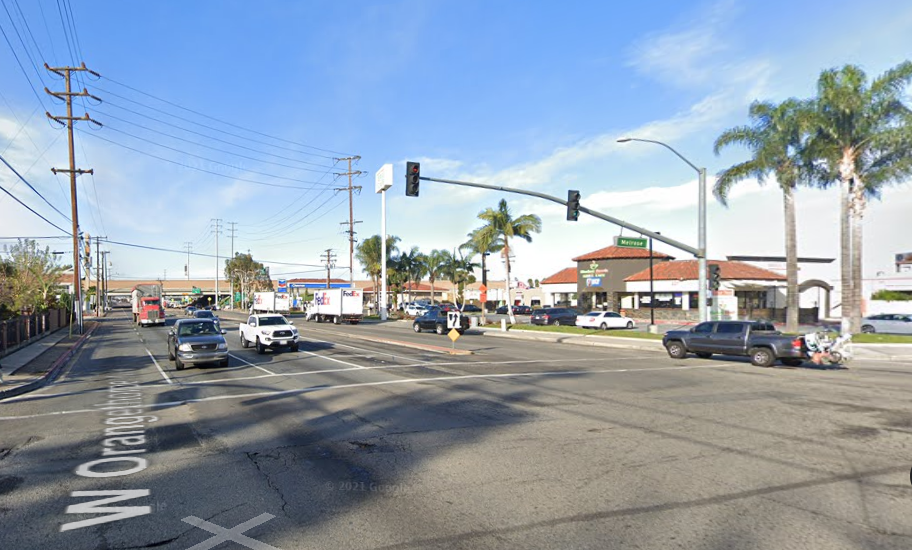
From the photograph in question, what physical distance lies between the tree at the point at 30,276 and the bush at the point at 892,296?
62271 millimetres

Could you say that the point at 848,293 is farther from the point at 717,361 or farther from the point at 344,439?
→ the point at 344,439

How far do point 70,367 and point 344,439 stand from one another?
656 inches

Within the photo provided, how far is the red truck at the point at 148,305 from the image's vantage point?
49.9m

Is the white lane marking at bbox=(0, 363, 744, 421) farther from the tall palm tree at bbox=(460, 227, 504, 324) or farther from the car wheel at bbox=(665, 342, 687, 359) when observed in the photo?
the tall palm tree at bbox=(460, 227, 504, 324)

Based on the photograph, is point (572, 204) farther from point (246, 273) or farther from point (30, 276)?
point (246, 273)

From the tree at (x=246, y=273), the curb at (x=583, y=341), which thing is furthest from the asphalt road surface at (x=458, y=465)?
the tree at (x=246, y=273)

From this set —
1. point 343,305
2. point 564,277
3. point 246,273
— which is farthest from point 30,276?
point 246,273

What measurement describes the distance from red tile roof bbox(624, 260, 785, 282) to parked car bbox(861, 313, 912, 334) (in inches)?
608

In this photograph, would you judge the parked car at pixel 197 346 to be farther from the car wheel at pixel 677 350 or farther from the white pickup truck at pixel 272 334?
the car wheel at pixel 677 350

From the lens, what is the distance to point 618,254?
62094mm

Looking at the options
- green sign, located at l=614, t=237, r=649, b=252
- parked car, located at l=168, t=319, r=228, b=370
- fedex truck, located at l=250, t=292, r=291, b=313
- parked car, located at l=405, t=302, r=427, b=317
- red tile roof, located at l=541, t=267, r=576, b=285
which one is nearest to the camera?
parked car, located at l=168, t=319, r=228, b=370

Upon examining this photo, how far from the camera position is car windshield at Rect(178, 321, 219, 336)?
749 inches

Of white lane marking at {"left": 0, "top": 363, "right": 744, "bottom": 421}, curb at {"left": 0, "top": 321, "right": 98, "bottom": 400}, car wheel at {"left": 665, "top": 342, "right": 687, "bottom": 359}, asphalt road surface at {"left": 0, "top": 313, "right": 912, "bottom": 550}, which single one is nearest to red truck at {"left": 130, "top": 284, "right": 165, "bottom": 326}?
curb at {"left": 0, "top": 321, "right": 98, "bottom": 400}

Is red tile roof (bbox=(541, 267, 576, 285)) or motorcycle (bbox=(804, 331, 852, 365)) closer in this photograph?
motorcycle (bbox=(804, 331, 852, 365))
